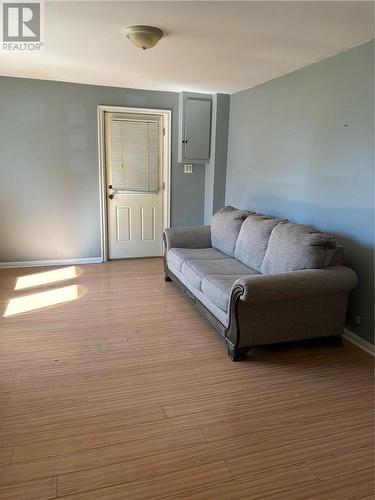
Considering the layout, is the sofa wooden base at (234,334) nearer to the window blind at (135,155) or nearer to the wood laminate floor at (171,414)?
the wood laminate floor at (171,414)

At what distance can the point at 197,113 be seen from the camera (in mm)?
5117

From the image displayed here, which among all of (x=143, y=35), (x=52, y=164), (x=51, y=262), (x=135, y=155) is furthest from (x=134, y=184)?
(x=143, y=35)

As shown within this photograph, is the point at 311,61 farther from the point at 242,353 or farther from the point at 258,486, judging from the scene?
the point at 258,486

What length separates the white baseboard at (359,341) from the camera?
116 inches

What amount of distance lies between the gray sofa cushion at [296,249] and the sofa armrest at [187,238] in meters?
1.22

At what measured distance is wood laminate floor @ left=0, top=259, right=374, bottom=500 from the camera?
171cm

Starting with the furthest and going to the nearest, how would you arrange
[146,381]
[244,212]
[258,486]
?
[244,212], [146,381], [258,486]

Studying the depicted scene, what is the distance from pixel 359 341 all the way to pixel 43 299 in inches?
119

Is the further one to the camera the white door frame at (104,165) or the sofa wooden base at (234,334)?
the white door frame at (104,165)

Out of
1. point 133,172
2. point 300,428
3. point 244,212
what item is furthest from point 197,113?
point 300,428

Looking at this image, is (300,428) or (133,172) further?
(133,172)

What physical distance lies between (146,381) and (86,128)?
3566mm

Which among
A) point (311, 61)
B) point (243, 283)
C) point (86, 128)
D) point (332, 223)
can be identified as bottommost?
point (243, 283)

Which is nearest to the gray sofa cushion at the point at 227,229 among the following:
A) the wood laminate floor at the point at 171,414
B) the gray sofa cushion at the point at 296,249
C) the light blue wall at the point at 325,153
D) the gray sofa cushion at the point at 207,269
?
the gray sofa cushion at the point at 207,269
